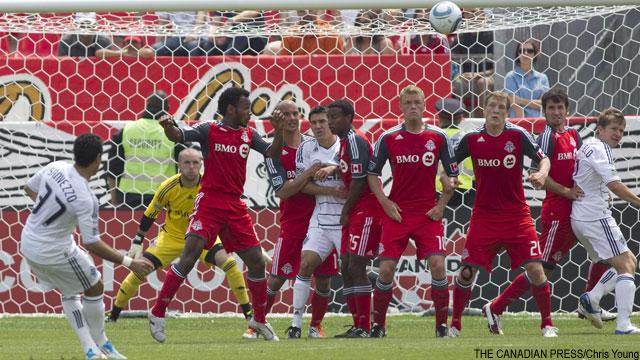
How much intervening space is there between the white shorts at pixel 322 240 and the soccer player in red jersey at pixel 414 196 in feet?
1.62

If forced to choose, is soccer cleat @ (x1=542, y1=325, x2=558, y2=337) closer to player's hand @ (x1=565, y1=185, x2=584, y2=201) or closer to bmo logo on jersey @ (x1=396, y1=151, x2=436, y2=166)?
player's hand @ (x1=565, y1=185, x2=584, y2=201)

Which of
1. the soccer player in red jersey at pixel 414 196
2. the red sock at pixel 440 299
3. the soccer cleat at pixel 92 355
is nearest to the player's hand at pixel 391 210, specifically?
the soccer player in red jersey at pixel 414 196

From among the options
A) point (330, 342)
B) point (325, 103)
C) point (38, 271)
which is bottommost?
point (330, 342)

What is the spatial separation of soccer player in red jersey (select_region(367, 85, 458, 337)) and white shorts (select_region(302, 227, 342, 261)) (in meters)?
0.50

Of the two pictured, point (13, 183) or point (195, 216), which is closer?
point (195, 216)

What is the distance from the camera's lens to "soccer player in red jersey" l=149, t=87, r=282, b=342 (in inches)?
425

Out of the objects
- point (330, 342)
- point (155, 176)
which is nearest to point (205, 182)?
point (330, 342)

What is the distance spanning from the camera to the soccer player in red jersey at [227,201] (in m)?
10.8

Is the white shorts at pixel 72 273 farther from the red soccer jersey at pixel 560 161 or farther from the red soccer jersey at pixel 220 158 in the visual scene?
the red soccer jersey at pixel 560 161

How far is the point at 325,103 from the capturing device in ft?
46.5

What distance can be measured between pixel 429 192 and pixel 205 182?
193 centimetres

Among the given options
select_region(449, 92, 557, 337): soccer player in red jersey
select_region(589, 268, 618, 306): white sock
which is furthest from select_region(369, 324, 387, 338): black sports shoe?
select_region(589, 268, 618, 306): white sock

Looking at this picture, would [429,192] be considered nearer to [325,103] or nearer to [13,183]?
[325,103]

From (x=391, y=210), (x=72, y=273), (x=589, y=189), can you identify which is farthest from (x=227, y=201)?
(x=589, y=189)
